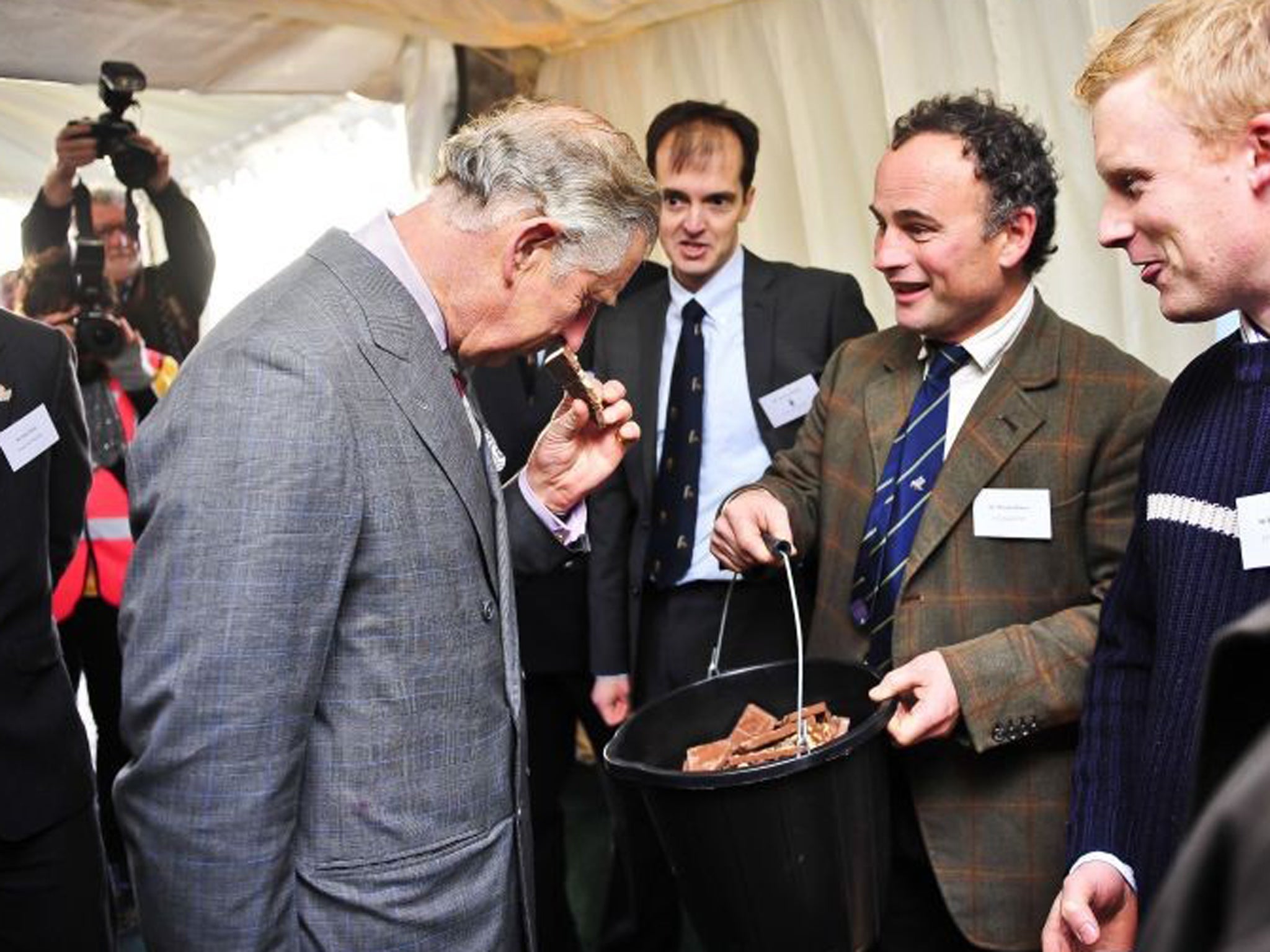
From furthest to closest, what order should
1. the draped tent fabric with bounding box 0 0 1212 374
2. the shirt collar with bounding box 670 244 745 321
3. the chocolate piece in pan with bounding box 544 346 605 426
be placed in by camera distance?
the draped tent fabric with bounding box 0 0 1212 374
the shirt collar with bounding box 670 244 745 321
the chocolate piece in pan with bounding box 544 346 605 426

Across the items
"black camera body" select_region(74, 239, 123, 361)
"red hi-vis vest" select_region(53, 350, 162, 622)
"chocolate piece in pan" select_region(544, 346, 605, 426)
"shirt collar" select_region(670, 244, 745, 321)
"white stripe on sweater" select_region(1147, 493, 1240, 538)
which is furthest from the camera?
"black camera body" select_region(74, 239, 123, 361)

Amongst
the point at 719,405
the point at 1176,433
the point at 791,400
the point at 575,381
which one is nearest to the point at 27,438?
the point at 575,381

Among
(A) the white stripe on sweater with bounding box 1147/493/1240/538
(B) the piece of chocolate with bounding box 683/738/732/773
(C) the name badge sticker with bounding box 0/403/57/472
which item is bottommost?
(B) the piece of chocolate with bounding box 683/738/732/773

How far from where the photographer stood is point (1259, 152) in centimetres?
128

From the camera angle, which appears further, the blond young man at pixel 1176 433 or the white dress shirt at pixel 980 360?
the white dress shirt at pixel 980 360

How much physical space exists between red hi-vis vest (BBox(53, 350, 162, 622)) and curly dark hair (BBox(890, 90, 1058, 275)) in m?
2.32

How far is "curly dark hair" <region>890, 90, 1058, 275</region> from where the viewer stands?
6.77 feet

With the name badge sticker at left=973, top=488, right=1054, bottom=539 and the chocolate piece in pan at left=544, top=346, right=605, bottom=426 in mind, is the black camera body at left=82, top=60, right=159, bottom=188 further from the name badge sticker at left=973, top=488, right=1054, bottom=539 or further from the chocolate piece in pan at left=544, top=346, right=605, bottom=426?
the name badge sticker at left=973, top=488, right=1054, bottom=539

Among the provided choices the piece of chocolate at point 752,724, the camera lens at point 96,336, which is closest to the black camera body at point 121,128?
the camera lens at point 96,336

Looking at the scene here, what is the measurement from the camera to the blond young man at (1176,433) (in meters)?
1.30

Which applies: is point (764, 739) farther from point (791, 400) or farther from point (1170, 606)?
point (791, 400)

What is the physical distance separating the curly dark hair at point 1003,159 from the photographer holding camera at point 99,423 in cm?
234

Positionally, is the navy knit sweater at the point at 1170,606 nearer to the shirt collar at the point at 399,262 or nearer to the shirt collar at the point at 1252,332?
the shirt collar at the point at 1252,332

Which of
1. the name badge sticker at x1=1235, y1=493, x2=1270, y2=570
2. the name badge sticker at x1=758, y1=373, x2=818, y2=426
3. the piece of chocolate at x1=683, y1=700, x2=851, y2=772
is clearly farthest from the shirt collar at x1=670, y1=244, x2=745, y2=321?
the name badge sticker at x1=1235, y1=493, x2=1270, y2=570
